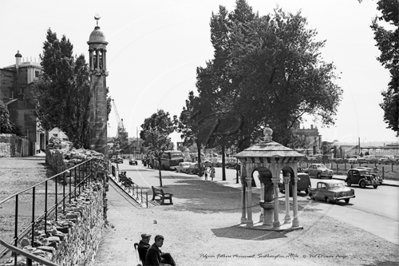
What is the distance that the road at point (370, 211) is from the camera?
17.6 metres

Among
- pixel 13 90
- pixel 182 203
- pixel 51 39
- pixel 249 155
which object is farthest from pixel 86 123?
pixel 13 90

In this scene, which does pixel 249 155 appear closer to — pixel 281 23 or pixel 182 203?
pixel 182 203

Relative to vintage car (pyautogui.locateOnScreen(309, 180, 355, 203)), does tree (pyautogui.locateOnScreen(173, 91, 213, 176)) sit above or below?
above

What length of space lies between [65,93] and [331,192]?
2941 centimetres

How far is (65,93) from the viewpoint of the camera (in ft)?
139

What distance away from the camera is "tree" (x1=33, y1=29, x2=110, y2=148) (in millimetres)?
42062

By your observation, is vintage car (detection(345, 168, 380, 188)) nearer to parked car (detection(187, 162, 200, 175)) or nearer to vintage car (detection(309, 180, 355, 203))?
vintage car (detection(309, 180, 355, 203))

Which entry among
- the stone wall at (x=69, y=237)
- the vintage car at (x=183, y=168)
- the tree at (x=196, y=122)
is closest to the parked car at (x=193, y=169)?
the vintage car at (x=183, y=168)

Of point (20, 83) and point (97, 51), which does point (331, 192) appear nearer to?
point (97, 51)

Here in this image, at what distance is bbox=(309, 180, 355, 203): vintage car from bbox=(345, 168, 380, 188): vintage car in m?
9.03

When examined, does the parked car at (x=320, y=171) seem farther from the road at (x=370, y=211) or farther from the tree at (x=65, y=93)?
the tree at (x=65, y=93)

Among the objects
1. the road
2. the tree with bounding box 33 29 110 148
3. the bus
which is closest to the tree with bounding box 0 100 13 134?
the tree with bounding box 33 29 110 148

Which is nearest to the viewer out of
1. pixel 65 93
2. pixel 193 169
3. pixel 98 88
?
pixel 98 88

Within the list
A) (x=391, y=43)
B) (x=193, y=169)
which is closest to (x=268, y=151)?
(x=391, y=43)
